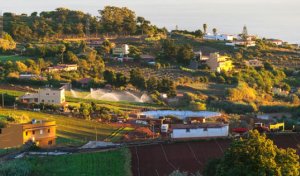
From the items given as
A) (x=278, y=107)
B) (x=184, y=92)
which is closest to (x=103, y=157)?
(x=278, y=107)

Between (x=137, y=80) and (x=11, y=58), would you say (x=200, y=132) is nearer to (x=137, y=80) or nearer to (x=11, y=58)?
(x=137, y=80)

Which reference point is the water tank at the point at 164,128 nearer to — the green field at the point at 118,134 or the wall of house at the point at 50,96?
the green field at the point at 118,134

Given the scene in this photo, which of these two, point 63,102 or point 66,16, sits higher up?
point 66,16

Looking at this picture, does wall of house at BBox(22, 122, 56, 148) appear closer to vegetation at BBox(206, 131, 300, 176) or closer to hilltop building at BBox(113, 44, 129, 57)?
vegetation at BBox(206, 131, 300, 176)

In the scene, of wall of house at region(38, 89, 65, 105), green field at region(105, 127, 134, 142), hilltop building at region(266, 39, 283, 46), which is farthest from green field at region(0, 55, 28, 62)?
hilltop building at region(266, 39, 283, 46)

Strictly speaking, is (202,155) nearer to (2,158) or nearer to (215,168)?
(215,168)

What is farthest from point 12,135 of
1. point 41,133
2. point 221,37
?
point 221,37

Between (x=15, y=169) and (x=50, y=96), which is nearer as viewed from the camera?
(x=15, y=169)
